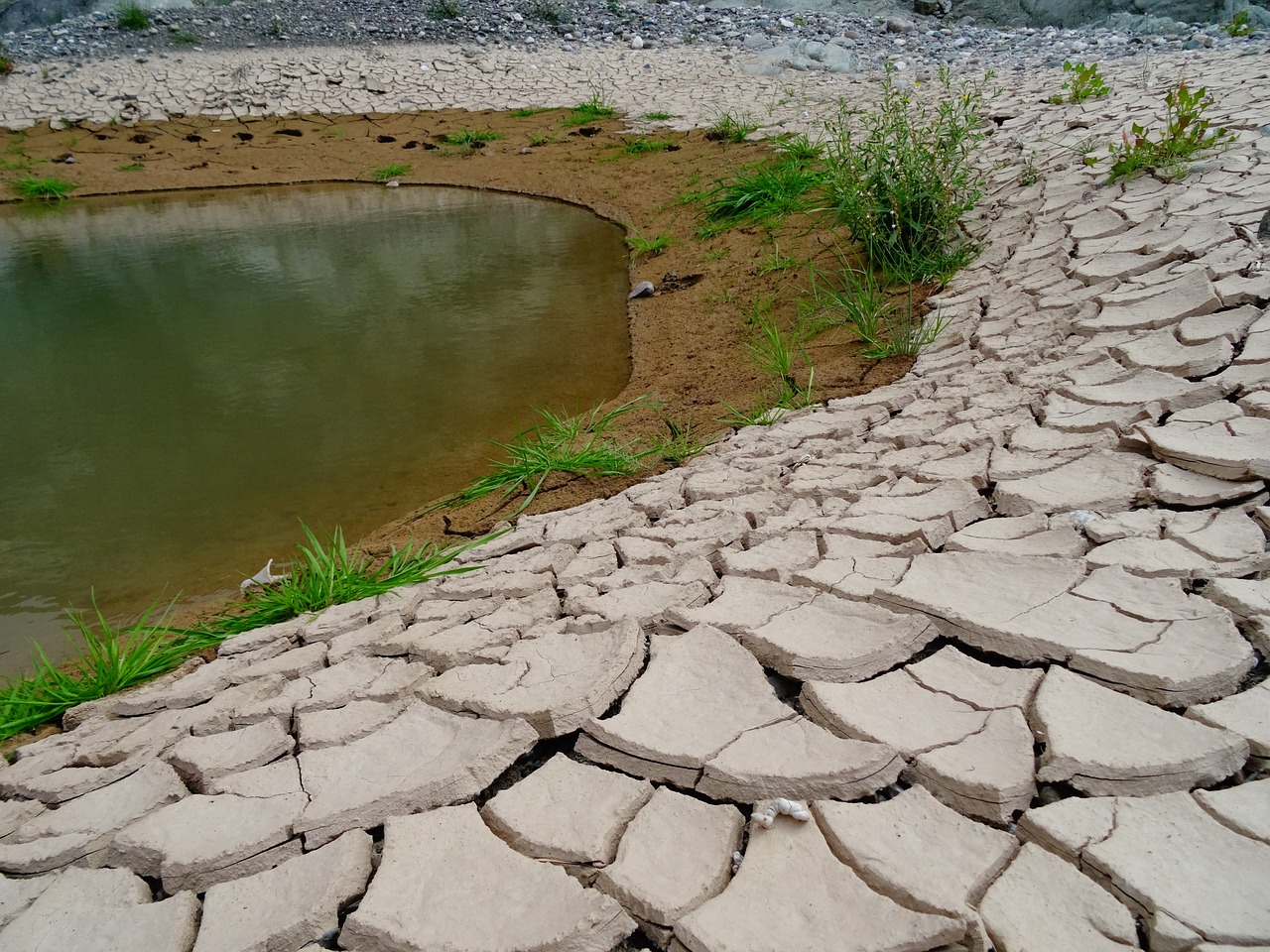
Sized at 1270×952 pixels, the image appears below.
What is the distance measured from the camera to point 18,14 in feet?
44.3

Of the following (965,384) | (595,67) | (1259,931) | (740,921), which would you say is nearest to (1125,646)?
(1259,931)

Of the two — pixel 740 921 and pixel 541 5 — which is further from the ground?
pixel 541 5

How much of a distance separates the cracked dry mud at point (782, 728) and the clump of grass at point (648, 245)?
375 cm

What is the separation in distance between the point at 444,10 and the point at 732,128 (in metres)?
6.69

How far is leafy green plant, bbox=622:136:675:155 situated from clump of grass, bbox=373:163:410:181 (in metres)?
2.43

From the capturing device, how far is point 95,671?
2586 millimetres

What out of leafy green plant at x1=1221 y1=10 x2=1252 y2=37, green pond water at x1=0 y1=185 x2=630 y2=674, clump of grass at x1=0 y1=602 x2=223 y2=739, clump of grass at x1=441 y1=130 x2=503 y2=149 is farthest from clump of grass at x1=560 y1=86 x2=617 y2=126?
clump of grass at x1=0 y1=602 x2=223 y2=739

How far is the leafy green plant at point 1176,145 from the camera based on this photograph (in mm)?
4164

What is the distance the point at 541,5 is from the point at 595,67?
8.55 feet

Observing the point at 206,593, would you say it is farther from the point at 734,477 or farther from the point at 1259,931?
the point at 1259,931

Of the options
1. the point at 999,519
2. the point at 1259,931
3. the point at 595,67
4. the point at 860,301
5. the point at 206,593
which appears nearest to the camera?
the point at 1259,931

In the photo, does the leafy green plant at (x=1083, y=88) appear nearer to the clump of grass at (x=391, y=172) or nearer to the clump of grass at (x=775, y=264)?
the clump of grass at (x=775, y=264)

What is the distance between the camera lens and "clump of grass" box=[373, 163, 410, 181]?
9242 millimetres

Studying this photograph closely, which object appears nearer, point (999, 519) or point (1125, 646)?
point (1125, 646)
